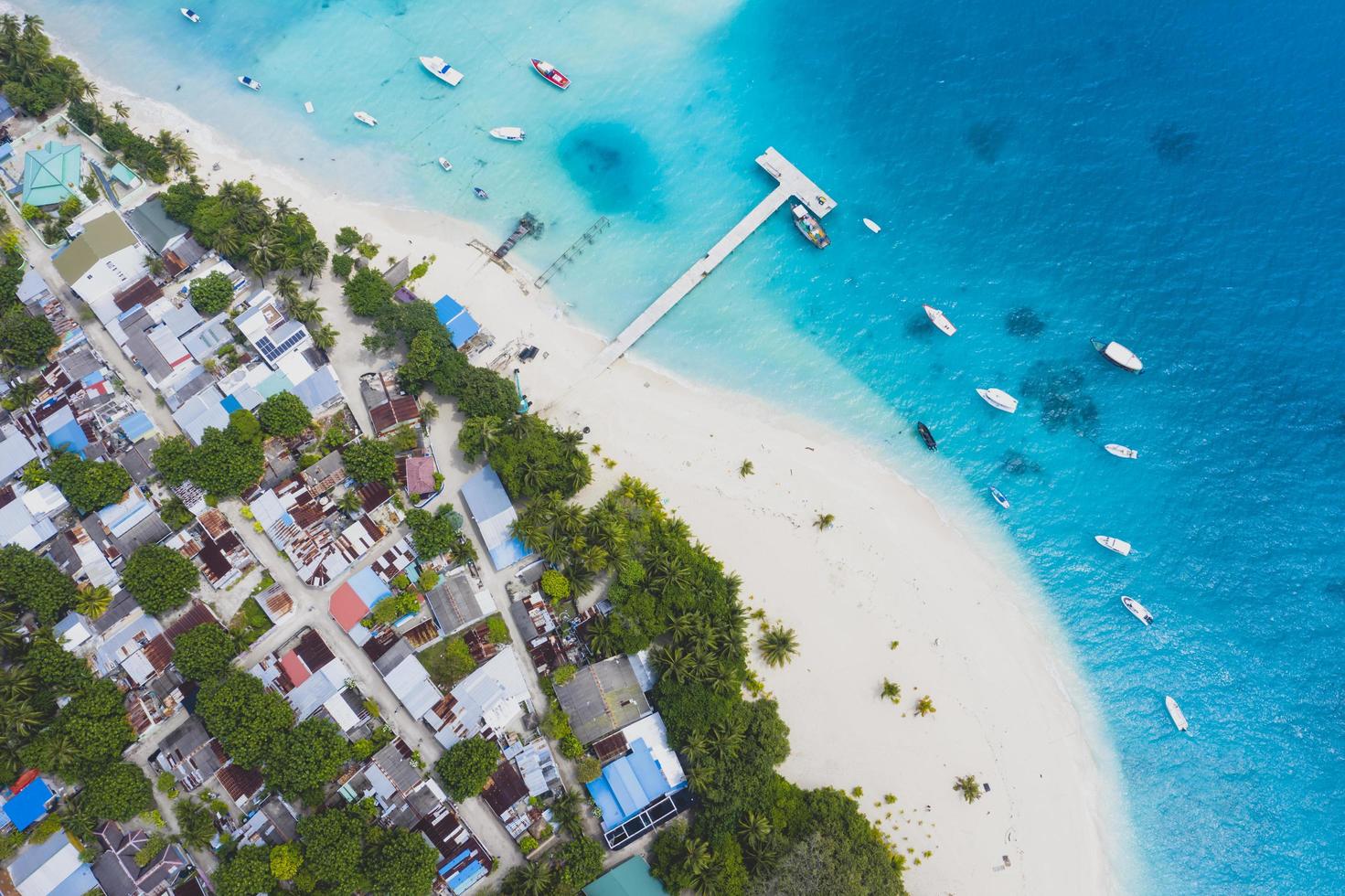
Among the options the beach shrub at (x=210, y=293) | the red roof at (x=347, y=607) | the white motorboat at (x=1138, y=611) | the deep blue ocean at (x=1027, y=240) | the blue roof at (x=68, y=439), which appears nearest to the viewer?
the red roof at (x=347, y=607)

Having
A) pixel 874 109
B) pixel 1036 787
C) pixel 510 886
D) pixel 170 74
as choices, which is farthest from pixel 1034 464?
pixel 170 74

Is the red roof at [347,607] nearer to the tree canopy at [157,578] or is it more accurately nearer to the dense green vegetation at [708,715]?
the tree canopy at [157,578]

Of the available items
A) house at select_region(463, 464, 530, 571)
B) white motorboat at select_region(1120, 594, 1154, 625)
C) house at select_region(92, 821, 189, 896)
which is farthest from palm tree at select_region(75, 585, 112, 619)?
white motorboat at select_region(1120, 594, 1154, 625)

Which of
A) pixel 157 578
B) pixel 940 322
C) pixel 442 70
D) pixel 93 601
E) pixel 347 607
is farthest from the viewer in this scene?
pixel 442 70

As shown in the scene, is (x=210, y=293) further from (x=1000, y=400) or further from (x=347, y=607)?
(x=1000, y=400)

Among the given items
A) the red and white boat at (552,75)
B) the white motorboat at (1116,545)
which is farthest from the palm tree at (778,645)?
the red and white boat at (552,75)

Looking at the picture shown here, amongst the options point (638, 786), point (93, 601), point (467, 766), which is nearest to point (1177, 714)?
point (638, 786)
